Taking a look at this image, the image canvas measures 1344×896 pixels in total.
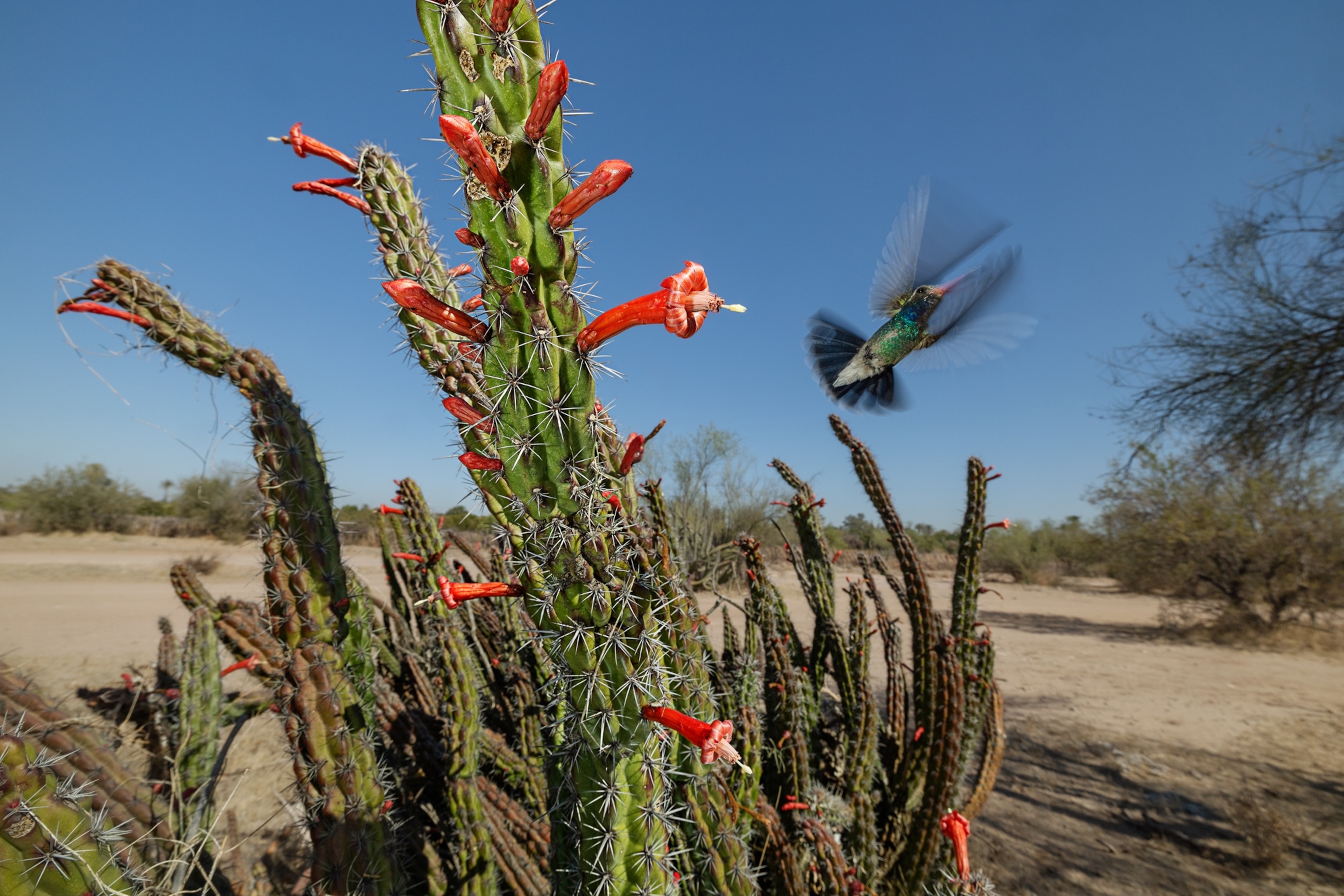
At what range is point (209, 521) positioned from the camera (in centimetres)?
2094

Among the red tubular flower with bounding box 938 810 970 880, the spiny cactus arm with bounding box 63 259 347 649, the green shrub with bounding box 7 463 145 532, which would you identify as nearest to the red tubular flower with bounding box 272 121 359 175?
the spiny cactus arm with bounding box 63 259 347 649

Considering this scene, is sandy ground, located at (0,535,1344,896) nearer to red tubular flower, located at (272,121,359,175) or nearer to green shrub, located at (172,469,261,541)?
red tubular flower, located at (272,121,359,175)

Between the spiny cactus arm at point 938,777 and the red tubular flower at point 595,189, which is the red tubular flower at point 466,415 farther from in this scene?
the spiny cactus arm at point 938,777

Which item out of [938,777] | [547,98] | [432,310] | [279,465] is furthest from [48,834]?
[938,777]

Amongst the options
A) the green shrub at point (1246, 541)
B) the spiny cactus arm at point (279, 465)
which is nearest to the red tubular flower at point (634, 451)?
the spiny cactus arm at point (279, 465)

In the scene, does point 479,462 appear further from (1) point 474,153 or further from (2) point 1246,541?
(2) point 1246,541

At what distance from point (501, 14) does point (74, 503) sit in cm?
2898

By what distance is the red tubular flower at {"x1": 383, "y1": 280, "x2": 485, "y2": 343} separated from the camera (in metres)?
1.03

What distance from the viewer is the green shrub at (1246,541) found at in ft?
38.4

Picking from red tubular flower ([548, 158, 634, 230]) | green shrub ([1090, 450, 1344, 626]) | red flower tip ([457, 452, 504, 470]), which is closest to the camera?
red tubular flower ([548, 158, 634, 230])

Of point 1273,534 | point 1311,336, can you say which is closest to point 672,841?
point 1311,336

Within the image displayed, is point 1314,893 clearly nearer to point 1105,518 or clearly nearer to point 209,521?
point 1105,518

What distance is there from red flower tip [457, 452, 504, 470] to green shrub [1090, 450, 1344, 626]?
1230cm

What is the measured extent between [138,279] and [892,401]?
10.3 ft
